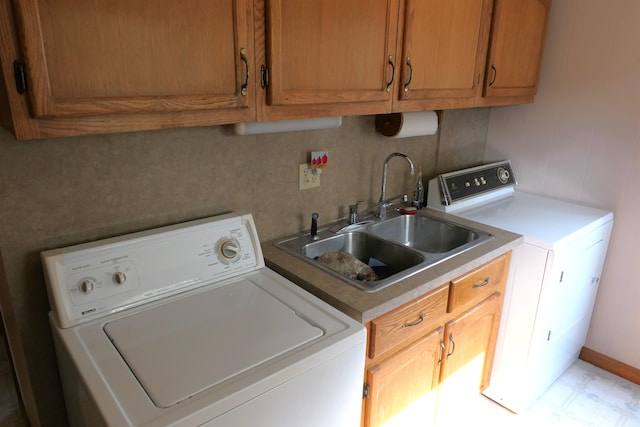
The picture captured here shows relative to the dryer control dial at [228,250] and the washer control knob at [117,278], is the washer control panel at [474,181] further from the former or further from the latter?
the washer control knob at [117,278]

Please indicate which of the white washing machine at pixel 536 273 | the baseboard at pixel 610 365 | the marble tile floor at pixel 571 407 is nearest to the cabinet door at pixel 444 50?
the white washing machine at pixel 536 273

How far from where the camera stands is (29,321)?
1264 millimetres

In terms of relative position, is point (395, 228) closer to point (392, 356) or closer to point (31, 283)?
point (392, 356)

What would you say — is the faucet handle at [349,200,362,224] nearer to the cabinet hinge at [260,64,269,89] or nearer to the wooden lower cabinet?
the wooden lower cabinet

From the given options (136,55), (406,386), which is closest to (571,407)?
(406,386)

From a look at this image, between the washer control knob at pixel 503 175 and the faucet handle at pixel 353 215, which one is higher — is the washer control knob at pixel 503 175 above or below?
above

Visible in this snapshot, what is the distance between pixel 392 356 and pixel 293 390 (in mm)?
535

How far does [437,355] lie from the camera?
170cm

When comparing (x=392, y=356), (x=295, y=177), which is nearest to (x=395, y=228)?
(x=295, y=177)

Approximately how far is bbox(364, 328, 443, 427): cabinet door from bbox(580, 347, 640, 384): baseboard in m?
1.29

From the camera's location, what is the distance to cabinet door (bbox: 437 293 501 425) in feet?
5.79

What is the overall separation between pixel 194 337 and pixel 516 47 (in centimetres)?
188

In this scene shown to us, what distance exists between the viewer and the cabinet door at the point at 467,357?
1.77 meters

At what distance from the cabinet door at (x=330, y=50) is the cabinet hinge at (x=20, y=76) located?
581 millimetres
